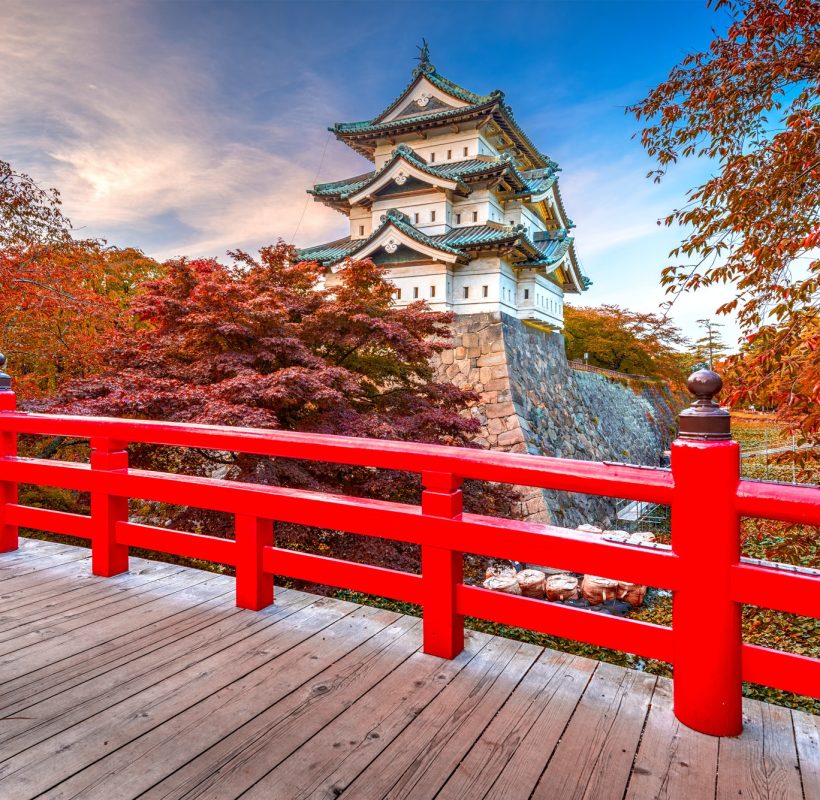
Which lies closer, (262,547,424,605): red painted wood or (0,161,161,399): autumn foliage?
(262,547,424,605): red painted wood

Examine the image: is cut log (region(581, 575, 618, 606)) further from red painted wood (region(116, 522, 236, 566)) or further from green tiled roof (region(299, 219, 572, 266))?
green tiled roof (region(299, 219, 572, 266))

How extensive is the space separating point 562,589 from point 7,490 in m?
7.24

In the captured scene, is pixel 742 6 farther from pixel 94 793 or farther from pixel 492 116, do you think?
pixel 492 116

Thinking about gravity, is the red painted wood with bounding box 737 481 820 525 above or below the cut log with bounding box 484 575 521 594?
above

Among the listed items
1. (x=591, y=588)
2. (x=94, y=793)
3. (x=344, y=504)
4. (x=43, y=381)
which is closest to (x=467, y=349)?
(x=591, y=588)

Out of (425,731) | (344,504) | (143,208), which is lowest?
(425,731)

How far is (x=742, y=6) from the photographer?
358cm

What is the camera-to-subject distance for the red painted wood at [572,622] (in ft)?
5.48

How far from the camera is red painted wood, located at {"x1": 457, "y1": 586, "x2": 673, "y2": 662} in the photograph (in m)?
1.67

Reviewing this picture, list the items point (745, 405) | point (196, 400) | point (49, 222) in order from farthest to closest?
point (49, 222) < point (196, 400) < point (745, 405)

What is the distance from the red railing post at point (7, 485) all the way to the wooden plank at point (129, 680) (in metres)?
1.75

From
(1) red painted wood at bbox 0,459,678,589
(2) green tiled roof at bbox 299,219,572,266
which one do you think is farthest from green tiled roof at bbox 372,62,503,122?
(1) red painted wood at bbox 0,459,678,589

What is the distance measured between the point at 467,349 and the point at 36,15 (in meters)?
9.98

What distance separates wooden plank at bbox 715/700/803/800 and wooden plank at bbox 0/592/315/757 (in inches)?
64.1
